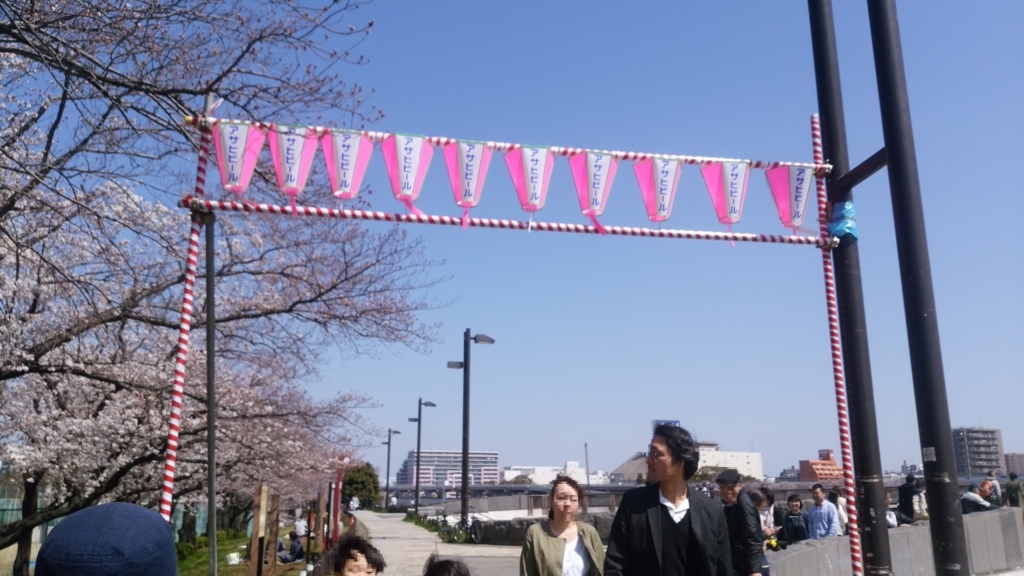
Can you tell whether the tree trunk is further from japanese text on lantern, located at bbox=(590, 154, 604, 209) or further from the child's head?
the child's head

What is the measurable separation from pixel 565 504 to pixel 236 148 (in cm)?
394

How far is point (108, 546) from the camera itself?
1.46 meters

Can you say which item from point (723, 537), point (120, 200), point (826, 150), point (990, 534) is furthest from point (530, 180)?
point (990, 534)

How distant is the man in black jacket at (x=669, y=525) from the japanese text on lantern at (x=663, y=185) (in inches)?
147

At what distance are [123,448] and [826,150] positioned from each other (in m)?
14.5

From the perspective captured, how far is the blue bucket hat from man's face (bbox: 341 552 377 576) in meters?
2.43

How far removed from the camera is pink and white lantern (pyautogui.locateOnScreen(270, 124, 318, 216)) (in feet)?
22.5

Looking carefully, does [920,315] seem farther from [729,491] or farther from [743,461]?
[743,461]

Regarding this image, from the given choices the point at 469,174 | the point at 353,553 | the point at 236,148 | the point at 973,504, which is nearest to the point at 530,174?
the point at 469,174

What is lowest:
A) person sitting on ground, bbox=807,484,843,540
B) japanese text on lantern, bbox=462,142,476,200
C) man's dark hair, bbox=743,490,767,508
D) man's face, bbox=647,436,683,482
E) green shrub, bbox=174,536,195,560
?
green shrub, bbox=174,536,195,560

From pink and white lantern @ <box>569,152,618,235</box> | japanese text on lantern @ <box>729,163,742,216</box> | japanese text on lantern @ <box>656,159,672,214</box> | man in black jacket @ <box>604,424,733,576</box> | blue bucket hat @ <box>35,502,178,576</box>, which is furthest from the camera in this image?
japanese text on lantern @ <box>729,163,742,216</box>

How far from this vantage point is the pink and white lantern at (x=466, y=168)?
715cm

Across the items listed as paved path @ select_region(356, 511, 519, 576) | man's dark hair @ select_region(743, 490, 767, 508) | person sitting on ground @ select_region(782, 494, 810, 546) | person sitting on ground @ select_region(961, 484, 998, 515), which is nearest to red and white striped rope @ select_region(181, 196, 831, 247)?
man's dark hair @ select_region(743, 490, 767, 508)

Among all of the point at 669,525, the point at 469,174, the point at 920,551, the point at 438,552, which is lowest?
the point at 438,552
